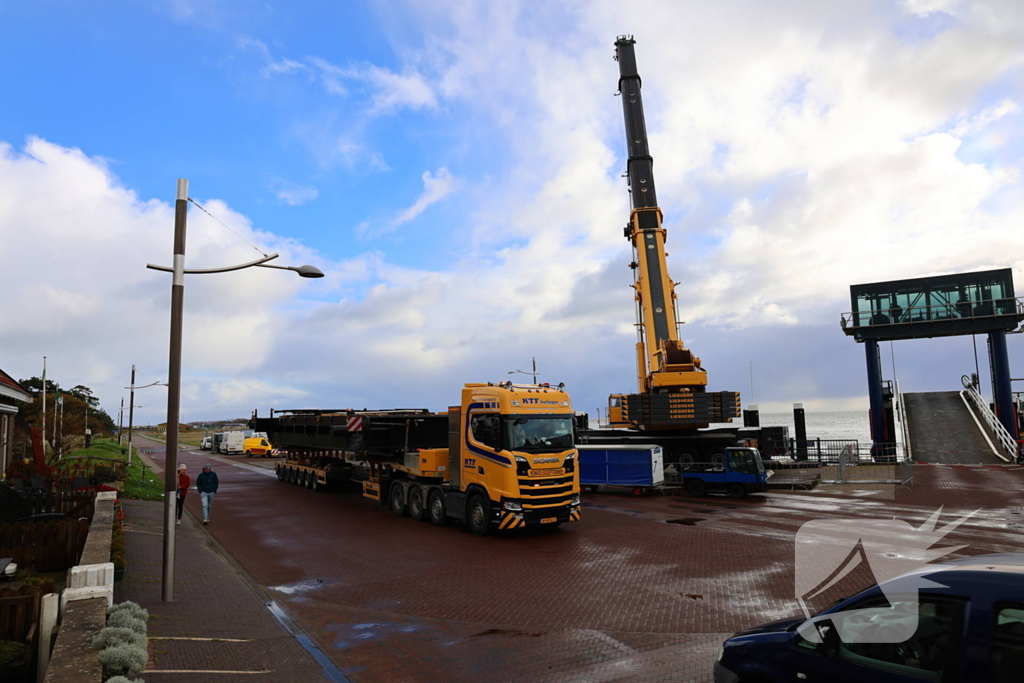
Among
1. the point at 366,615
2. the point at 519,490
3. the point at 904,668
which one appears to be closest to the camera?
the point at 904,668

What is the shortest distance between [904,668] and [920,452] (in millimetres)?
Result: 36046


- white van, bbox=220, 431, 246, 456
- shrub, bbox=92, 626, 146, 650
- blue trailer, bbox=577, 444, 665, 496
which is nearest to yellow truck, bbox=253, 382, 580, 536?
blue trailer, bbox=577, 444, 665, 496

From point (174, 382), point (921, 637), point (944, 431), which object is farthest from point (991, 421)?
point (174, 382)

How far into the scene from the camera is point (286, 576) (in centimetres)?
1234

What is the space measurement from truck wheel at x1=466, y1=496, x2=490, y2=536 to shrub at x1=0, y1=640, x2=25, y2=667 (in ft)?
34.0

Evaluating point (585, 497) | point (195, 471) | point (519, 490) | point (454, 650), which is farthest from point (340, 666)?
Result: point (195, 471)

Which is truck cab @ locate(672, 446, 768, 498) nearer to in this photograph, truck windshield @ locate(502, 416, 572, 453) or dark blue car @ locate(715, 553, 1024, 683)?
truck windshield @ locate(502, 416, 572, 453)

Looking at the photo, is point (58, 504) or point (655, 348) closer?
point (58, 504)

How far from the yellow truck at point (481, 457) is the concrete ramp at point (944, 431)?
1016 inches

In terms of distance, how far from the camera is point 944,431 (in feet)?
119

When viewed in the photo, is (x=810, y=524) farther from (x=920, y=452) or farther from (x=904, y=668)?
(x=920, y=452)

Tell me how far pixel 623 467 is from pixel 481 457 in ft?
33.9

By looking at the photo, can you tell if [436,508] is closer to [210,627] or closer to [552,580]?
[552,580]

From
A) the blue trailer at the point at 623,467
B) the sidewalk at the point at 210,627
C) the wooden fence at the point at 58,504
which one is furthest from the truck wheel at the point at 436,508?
the blue trailer at the point at 623,467
